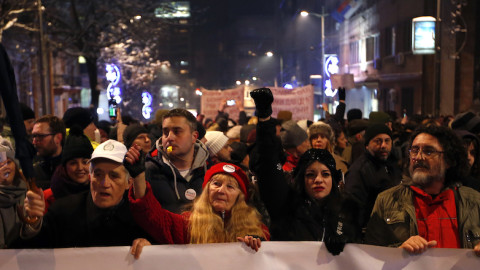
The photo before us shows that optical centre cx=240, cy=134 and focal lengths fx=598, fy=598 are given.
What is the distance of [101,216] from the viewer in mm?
3654

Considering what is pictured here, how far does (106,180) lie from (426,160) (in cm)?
208

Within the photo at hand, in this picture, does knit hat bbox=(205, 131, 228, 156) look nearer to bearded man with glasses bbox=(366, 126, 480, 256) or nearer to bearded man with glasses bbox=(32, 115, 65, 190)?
bearded man with glasses bbox=(32, 115, 65, 190)

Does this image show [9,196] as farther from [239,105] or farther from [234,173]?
[239,105]

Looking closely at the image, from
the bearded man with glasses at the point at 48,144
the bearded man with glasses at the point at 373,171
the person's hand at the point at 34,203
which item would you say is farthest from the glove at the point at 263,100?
the bearded man with glasses at the point at 48,144

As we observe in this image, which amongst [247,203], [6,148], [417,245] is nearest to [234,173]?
[247,203]

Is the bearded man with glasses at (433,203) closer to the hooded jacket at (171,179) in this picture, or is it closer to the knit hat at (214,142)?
the hooded jacket at (171,179)

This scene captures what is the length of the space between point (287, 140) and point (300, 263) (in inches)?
106

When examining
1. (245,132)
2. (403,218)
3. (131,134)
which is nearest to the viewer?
(403,218)

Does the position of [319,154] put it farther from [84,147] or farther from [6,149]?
[6,149]

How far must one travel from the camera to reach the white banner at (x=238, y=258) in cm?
339

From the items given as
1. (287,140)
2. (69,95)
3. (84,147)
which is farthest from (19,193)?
(69,95)

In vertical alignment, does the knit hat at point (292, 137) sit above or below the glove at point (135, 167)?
below

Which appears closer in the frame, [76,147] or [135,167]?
[135,167]

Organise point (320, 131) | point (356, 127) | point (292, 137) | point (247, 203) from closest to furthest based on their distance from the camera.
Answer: point (247, 203)
point (292, 137)
point (320, 131)
point (356, 127)
